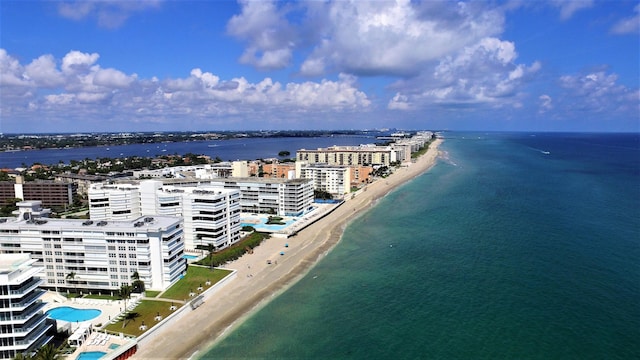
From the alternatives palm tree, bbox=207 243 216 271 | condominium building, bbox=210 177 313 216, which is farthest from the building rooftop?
condominium building, bbox=210 177 313 216

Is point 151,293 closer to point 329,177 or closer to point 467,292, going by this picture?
point 467,292

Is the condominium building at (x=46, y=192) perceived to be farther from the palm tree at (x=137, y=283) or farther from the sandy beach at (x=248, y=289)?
the palm tree at (x=137, y=283)

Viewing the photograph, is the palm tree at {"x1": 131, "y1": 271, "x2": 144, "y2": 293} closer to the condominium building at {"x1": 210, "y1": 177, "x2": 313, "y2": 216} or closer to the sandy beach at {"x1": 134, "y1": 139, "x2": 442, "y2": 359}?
Answer: the sandy beach at {"x1": 134, "y1": 139, "x2": 442, "y2": 359}

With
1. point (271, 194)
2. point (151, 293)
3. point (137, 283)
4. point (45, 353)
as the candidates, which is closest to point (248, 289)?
point (151, 293)

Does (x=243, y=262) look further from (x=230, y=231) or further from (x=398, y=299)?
(x=398, y=299)

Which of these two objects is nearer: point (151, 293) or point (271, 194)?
point (151, 293)

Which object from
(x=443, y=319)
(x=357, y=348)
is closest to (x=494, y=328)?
(x=443, y=319)
